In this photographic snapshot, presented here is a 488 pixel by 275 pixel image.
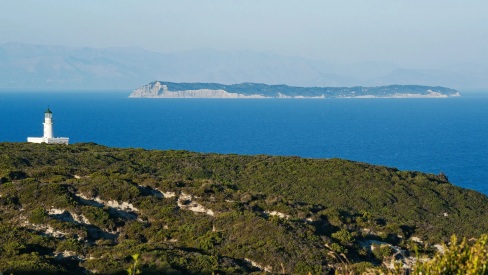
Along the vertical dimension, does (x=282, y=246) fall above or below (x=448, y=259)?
below

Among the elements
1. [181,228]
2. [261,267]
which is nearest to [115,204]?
[181,228]

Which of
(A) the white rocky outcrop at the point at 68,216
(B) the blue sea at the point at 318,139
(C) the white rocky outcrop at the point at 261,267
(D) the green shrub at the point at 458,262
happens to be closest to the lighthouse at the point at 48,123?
(A) the white rocky outcrop at the point at 68,216

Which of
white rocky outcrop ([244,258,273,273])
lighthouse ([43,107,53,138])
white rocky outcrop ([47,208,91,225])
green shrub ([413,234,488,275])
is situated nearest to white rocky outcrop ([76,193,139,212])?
white rocky outcrop ([47,208,91,225])

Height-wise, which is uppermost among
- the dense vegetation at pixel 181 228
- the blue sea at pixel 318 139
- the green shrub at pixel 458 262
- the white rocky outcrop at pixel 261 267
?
the green shrub at pixel 458 262

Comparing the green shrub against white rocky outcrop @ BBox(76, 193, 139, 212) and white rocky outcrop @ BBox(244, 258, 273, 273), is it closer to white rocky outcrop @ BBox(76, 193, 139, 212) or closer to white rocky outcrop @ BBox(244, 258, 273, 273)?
white rocky outcrop @ BBox(244, 258, 273, 273)

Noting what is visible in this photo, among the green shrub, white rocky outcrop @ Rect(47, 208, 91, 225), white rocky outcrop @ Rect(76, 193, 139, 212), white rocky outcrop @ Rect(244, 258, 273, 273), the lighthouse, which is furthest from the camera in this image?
the lighthouse

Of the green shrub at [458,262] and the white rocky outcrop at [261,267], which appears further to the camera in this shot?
the white rocky outcrop at [261,267]

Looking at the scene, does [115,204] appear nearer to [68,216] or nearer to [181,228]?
[68,216]

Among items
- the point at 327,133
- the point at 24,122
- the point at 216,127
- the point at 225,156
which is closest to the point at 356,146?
the point at 327,133

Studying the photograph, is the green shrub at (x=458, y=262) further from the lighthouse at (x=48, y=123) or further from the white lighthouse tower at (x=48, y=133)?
the white lighthouse tower at (x=48, y=133)

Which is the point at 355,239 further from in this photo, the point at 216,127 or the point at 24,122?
the point at 24,122

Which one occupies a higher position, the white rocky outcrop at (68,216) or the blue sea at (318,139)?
the white rocky outcrop at (68,216)
